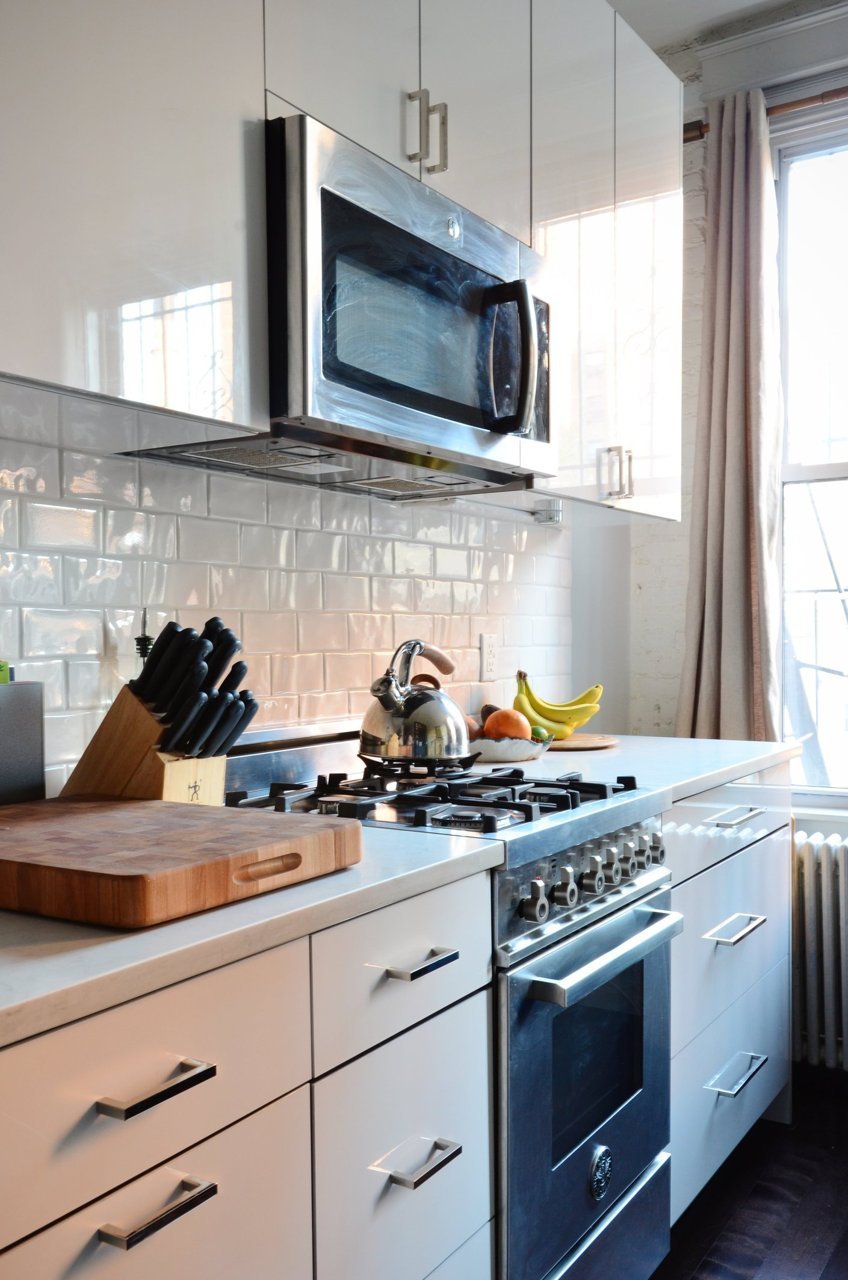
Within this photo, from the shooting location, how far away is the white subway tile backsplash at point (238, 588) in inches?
79.8

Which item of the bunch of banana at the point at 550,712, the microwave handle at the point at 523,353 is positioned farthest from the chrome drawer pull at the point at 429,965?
the bunch of banana at the point at 550,712

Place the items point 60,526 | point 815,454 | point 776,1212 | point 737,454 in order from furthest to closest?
point 815,454
point 737,454
point 776,1212
point 60,526

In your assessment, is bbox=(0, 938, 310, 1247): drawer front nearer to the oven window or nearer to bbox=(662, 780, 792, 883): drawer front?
the oven window

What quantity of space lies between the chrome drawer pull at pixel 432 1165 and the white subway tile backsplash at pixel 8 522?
1.04 metres

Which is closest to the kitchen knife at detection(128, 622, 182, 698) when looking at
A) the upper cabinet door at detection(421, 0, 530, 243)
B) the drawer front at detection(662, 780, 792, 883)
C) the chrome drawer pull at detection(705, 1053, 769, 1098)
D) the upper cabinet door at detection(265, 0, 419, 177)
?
the upper cabinet door at detection(265, 0, 419, 177)

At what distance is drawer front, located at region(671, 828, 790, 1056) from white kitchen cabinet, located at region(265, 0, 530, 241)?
1413 mm

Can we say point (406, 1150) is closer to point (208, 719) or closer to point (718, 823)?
point (208, 719)

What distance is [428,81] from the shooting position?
1872mm

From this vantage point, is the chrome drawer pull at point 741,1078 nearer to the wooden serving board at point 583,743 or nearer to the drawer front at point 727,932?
the drawer front at point 727,932

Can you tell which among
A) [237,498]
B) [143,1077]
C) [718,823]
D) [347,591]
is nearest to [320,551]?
[347,591]

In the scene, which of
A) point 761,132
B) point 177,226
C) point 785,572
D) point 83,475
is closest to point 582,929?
point 83,475

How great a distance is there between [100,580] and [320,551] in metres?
0.59

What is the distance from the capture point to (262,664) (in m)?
2.13

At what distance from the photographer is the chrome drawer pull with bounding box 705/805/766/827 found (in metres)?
2.36
